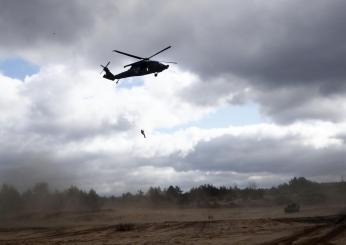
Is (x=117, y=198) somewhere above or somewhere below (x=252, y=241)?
above

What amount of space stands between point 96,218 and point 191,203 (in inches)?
851

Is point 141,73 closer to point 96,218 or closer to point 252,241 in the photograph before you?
point 252,241

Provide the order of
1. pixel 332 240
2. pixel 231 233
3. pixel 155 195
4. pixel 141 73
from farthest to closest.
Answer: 1. pixel 155 195
2. pixel 141 73
3. pixel 231 233
4. pixel 332 240

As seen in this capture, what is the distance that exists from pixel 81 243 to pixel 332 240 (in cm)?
1560

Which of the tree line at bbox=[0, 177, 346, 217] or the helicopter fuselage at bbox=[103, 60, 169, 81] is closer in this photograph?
the helicopter fuselage at bbox=[103, 60, 169, 81]

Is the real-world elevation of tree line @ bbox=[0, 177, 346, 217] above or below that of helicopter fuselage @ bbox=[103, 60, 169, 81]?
below

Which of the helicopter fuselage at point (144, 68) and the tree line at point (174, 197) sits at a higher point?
the helicopter fuselage at point (144, 68)

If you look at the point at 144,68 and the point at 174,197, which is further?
the point at 174,197

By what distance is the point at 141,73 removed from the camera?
37.3 m

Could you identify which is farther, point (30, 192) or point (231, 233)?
point (30, 192)

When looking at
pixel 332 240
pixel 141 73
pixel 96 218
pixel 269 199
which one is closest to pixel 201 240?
pixel 332 240

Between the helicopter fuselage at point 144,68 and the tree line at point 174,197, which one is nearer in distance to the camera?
the helicopter fuselage at point 144,68

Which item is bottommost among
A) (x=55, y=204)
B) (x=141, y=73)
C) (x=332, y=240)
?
(x=332, y=240)

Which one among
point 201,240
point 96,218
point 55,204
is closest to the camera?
point 201,240
